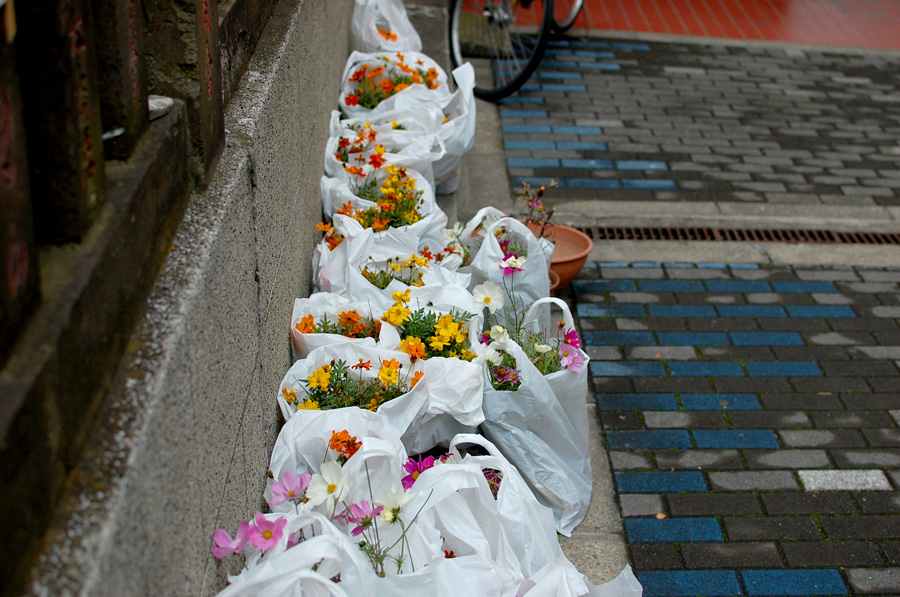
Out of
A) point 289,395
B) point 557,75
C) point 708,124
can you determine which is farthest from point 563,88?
point 289,395

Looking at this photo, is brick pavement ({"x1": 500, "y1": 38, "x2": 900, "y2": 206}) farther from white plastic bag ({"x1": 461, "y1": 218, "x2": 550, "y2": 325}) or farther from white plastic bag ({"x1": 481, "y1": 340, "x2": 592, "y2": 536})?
white plastic bag ({"x1": 481, "y1": 340, "x2": 592, "y2": 536})

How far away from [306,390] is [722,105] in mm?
4944

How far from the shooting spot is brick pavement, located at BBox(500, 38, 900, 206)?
5152 mm

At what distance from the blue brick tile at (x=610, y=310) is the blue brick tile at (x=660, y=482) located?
3.59 ft

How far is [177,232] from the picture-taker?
1665 mm

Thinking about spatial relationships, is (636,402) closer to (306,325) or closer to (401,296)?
(401,296)

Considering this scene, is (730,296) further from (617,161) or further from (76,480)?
(76,480)

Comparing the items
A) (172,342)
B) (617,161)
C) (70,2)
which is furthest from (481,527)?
(617,161)

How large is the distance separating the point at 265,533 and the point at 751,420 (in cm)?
232

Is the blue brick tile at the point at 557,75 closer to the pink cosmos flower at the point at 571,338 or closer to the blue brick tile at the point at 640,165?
the blue brick tile at the point at 640,165

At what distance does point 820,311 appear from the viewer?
13.3ft

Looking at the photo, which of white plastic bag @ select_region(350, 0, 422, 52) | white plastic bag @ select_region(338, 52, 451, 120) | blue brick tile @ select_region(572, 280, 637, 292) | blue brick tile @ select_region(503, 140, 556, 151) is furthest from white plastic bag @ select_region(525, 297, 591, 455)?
blue brick tile @ select_region(503, 140, 556, 151)

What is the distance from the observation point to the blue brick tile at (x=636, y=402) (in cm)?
332

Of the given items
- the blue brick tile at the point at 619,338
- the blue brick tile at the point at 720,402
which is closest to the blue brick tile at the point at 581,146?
the blue brick tile at the point at 619,338
